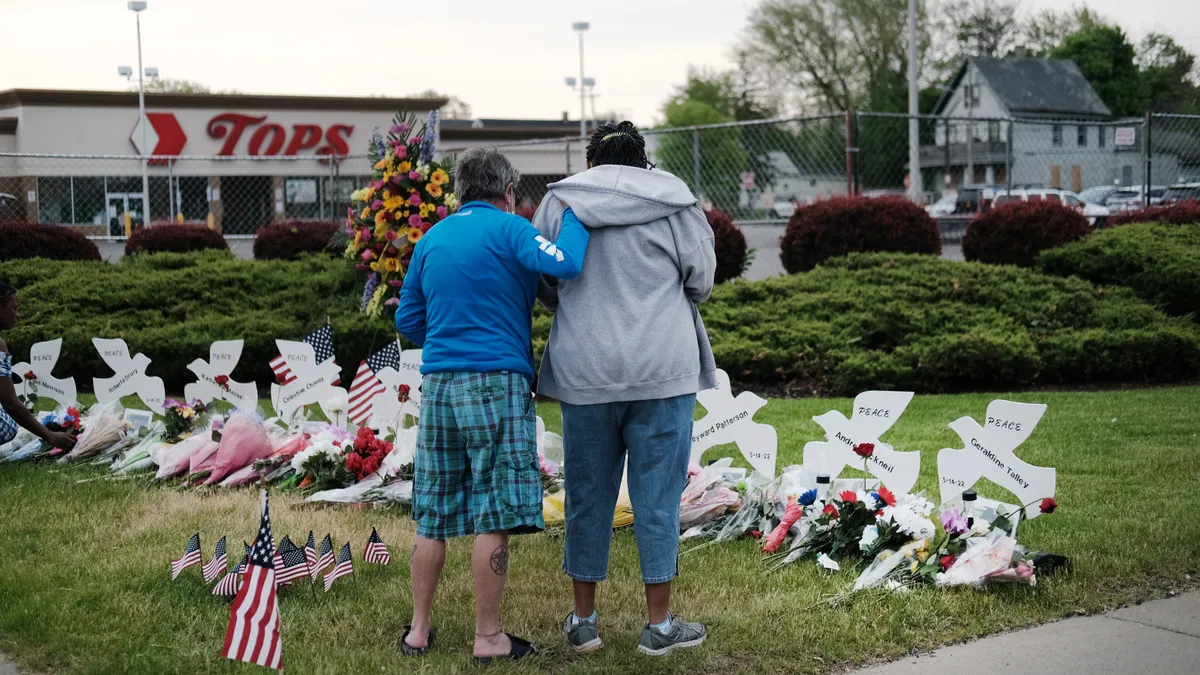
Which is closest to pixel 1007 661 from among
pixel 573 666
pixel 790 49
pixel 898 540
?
pixel 898 540

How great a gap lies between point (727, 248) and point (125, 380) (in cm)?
690

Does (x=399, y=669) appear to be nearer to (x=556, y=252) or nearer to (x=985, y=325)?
(x=556, y=252)

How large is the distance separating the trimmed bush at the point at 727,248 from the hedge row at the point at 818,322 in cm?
122

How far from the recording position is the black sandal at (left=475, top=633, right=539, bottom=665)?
3.91m

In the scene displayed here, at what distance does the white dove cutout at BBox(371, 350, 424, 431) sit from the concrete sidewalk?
365 centimetres

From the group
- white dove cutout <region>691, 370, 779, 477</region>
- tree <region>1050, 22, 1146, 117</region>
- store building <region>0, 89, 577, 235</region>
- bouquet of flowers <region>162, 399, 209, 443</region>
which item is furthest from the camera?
tree <region>1050, 22, 1146, 117</region>

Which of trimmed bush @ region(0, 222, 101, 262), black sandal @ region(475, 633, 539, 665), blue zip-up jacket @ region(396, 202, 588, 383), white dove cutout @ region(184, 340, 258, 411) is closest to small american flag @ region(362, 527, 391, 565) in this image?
black sandal @ region(475, 633, 539, 665)

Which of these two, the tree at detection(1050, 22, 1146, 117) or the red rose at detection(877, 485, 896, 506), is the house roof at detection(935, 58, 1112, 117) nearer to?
the tree at detection(1050, 22, 1146, 117)

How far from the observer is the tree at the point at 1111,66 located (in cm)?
6053

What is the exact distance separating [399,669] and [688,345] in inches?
58.1

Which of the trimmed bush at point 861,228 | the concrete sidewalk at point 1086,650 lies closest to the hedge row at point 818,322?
the trimmed bush at point 861,228

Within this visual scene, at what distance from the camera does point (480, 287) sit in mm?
3914

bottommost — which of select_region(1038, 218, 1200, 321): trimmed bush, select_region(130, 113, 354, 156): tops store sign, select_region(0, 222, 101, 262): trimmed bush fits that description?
select_region(1038, 218, 1200, 321): trimmed bush

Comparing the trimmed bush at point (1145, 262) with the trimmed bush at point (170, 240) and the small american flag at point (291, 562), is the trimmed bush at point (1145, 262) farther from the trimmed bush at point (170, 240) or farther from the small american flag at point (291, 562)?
the trimmed bush at point (170, 240)
